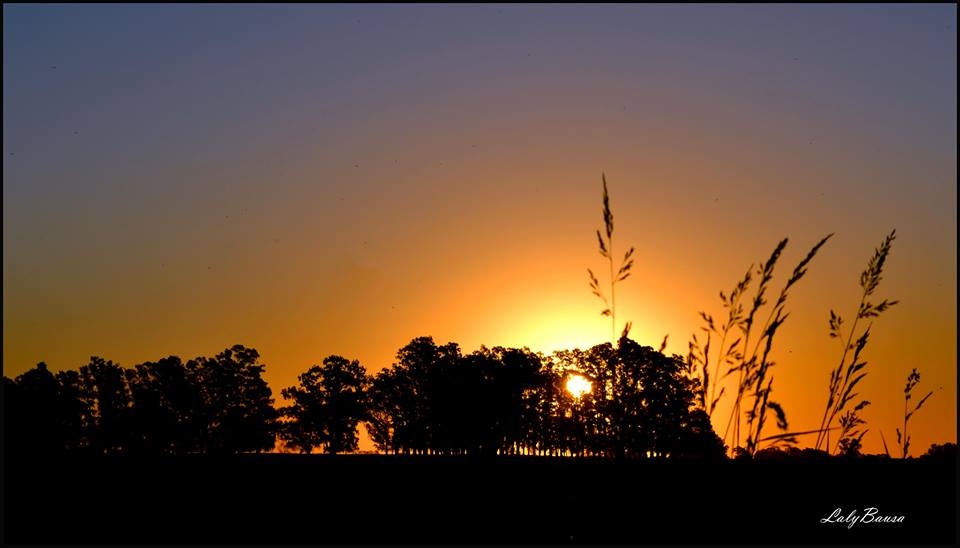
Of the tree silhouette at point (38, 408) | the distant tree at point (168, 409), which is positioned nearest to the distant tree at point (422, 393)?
the distant tree at point (168, 409)

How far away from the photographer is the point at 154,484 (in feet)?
34.8

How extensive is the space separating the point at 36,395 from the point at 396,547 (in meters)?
71.3

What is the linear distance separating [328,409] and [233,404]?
11.2 meters

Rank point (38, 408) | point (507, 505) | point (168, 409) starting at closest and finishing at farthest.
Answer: point (507, 505), point (38, 408), point (168, 409)

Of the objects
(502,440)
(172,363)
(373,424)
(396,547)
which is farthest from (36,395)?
(396,547)

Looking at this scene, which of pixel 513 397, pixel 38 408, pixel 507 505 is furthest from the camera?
pixel 513 397

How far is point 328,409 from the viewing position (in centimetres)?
9081

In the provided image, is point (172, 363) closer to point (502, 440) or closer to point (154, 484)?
A: point (502, 440)

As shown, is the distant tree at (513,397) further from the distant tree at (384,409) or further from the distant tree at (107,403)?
the distant tree at (107,403)

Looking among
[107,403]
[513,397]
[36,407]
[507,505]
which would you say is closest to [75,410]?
[107,403]

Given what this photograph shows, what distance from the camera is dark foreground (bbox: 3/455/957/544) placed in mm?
7184

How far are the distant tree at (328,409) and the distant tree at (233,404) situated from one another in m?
2.54

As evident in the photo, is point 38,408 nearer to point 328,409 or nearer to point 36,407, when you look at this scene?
point 36,407

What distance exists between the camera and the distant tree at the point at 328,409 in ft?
297
